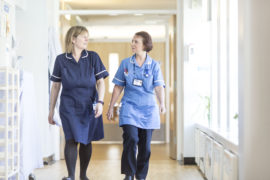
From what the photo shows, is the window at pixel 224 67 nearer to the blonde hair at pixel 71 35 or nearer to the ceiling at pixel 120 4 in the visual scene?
the blonde hair at pixel 71 35

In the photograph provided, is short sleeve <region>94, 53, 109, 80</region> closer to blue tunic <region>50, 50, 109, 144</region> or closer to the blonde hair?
blue tunic <region>50, 50, 109, 144</region>

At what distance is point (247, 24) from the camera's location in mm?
2545

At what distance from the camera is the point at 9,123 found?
3.38 meters

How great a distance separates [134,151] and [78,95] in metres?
0.68

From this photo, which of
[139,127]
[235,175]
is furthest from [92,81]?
[235,175]

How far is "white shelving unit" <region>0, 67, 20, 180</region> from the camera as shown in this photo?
10.2 feet

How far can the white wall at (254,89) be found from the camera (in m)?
2.17

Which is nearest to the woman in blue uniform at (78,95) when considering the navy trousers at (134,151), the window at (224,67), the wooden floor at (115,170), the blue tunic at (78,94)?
the blue tunic at (78,94)

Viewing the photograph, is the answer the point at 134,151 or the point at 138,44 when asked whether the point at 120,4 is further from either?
the point at 134,151

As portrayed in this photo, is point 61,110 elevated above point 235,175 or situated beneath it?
elevated above

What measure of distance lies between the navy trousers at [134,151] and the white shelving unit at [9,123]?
87 centimetres

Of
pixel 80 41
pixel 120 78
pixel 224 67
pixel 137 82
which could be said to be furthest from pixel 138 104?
pixel 224 67

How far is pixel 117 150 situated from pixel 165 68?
7.78 ft

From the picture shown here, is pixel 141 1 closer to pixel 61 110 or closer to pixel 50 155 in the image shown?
pixel 50 155
